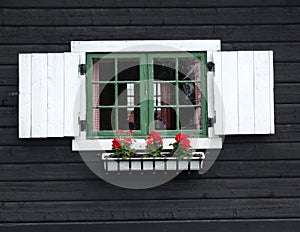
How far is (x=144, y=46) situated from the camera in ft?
17.6

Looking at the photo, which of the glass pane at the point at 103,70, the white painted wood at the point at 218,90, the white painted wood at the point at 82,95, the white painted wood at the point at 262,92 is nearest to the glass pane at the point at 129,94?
the glass pane at the point at 103,70

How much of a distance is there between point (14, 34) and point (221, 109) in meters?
1.78

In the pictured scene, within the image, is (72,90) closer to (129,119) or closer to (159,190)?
(129,119)

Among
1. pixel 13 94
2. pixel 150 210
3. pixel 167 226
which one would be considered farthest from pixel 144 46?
pixel 167 226

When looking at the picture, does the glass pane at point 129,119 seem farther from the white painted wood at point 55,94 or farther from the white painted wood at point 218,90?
the white painted wood at point 218,90

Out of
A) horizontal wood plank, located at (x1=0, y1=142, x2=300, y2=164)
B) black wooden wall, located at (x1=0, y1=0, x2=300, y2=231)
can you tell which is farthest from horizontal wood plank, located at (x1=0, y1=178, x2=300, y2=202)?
horizontal wood plank, located at (x1=0, y1=142, x2=300, y2=164)

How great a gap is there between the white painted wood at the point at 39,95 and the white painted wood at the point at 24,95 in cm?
3

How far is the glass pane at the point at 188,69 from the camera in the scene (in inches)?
214

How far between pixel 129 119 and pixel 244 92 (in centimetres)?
95

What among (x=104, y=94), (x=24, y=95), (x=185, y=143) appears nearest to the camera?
(x=185, y=143)

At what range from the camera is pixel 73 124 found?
5270mm
